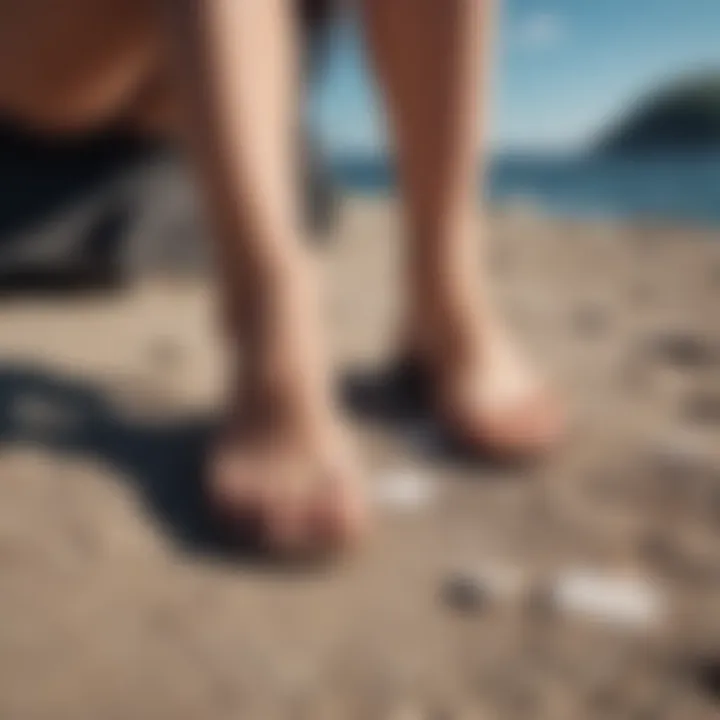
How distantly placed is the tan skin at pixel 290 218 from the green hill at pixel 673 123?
2475mm

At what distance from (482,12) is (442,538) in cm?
37

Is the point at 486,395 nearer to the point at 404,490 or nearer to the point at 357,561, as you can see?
the point at 404,490

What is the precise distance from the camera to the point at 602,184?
2.88 m

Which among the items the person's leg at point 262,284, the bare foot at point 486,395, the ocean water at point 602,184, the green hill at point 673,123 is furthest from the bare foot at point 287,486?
the green hill at point 673,123

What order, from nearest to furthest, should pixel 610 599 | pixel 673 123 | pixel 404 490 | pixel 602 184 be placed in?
pixel 610 599
pixel 404 490
pixel 602 184
pixel 673 123

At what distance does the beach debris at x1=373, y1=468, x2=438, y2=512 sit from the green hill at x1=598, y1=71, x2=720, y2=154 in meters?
2.62

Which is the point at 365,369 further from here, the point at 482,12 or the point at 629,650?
the point at 629,650

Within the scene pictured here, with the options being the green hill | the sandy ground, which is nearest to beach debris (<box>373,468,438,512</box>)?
the sandy ground

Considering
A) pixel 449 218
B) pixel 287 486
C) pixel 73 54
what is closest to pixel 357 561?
pixel 287 486

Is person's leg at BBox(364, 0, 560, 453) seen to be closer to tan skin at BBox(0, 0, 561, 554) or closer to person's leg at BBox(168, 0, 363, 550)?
tan skin at BBox(0, 0, 561, 554)

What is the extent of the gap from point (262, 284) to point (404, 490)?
0.19m

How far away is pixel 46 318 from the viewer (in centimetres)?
132

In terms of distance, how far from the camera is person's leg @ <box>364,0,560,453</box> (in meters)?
0.91

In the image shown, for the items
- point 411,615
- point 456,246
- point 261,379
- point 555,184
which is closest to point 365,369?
point 456,246
